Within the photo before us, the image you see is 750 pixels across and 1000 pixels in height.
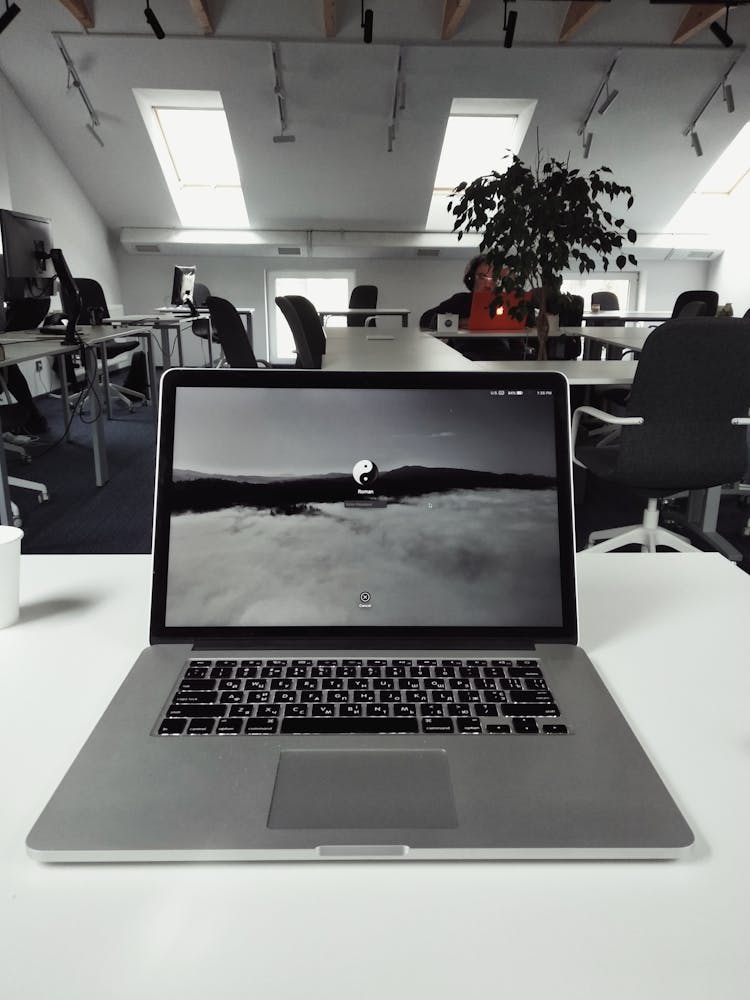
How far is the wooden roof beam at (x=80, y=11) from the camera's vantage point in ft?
17.4

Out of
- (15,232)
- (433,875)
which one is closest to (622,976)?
(433,875)

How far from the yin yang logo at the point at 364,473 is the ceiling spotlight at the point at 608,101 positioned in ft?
21.0

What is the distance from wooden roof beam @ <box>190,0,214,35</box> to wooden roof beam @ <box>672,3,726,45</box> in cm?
355

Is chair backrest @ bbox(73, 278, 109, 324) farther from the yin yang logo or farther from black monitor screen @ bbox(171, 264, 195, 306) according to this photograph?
the yin yang logo

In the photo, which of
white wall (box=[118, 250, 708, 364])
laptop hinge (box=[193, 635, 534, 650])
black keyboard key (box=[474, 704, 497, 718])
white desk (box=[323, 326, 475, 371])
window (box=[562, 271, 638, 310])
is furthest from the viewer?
window (box=[562, 271, 638, 310])

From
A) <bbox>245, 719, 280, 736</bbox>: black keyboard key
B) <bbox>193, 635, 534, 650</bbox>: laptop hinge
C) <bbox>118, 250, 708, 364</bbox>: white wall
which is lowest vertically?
<bbox>245, 719, 280, 736</bbox>: black keyboard key

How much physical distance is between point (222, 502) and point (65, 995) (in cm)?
44

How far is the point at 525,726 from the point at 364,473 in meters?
0.29

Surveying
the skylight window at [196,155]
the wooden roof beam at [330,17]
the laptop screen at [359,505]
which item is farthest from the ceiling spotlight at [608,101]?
the laptop screen at [359,505]

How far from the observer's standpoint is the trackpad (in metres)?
0.48

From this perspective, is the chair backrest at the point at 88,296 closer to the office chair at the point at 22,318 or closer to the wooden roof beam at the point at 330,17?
the office chair at the point at 22,318

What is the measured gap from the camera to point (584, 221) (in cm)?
322

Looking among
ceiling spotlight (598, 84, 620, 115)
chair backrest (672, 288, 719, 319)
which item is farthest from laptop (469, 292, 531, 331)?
ceiling spotlight (598, 84, 620, 115)

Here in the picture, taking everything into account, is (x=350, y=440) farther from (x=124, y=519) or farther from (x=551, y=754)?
(x=124, y=519)
